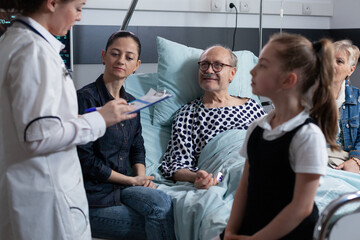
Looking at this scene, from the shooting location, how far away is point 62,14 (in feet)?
4.57

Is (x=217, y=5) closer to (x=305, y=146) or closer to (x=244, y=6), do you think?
(x=244, y=6)

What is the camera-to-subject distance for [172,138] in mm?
2527

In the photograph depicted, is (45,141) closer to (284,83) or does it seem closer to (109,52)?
(284,83)

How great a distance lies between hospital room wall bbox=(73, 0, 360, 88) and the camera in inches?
138

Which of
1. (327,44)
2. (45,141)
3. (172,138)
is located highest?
(327,44)

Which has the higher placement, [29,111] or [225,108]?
[29,111]

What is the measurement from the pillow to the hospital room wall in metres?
0.82

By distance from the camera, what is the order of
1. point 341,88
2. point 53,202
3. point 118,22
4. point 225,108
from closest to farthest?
1. point 53,202
2. point 341,88
3. point 225,108
4. point 118,22

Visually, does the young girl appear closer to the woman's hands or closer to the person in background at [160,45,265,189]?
the woman's hands

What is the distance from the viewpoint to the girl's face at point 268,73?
52.0 inches

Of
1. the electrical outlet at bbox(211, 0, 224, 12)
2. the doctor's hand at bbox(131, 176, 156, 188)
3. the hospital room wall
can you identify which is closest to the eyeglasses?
the doctor's hand at bbox(131, 176, 156, 188)

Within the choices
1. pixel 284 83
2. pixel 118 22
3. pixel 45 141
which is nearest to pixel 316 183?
pixel 284 83

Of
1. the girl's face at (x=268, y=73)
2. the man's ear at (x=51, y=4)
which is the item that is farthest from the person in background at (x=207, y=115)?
the man's ear at (x=51, y=4)

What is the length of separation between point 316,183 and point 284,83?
0.29 m
